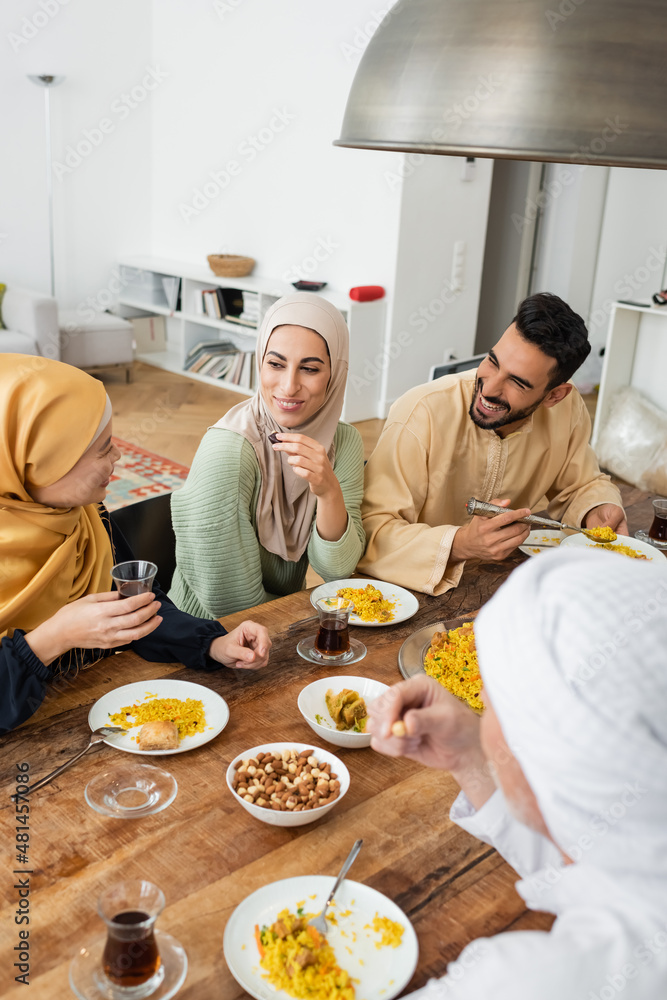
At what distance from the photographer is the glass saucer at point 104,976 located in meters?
0.89

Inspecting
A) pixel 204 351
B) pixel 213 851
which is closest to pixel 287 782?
pixel 213 851

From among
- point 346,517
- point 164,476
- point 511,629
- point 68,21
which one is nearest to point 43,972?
point 511,629

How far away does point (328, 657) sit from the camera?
158 centimetres

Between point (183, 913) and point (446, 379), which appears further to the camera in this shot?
point (446, 379)

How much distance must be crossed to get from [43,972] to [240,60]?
666 cm

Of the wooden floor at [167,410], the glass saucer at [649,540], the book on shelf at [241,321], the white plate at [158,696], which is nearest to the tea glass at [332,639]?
the white plate at [158,696]

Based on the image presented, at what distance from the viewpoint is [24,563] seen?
1512mm

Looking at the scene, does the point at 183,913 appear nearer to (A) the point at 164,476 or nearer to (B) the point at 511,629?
(B) the point at 511,629

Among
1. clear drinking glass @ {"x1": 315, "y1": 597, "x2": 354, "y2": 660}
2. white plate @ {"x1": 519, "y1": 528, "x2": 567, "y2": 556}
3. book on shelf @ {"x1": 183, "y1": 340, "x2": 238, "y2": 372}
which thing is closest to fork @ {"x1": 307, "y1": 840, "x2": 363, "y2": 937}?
clear drinking glass @ {"x1": 315, "y1": 597, "x2": 354, "y2": 660}

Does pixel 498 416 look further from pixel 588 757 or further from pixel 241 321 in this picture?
pixel 241 321

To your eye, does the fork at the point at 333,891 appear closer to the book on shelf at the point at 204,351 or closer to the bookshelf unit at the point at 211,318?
the bookshelf unit at the point at 211,318

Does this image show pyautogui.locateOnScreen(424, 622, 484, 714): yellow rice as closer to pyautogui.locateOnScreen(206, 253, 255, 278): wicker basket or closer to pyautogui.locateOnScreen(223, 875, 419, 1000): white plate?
pyautogui.locateOnScreen(223, 875, 419, 1000): white plate

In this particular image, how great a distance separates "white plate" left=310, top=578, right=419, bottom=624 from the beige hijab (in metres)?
0.22

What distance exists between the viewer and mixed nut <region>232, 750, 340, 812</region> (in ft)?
3.79
